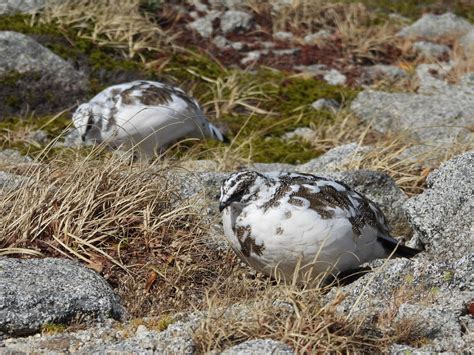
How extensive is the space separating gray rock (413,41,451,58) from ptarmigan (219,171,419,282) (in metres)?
6.45

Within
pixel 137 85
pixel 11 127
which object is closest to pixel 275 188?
pixel 137 85

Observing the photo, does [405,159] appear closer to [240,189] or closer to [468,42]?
[240,189]

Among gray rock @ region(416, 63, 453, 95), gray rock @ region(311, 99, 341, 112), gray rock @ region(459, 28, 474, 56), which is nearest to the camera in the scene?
gray rock @ region(311, 99, 341, 112)

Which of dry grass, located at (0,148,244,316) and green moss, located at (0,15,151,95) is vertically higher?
dry grass, located at (0,148,244,316)

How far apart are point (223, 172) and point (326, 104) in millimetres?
2935

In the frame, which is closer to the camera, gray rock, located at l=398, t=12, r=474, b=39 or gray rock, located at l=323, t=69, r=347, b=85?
gray rock, located at l=323, t=69, r=347, b=85

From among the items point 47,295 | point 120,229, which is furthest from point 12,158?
point 47,295

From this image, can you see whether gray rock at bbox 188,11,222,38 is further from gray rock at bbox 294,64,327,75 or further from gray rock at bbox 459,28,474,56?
gray rock at bbox 459,28,474,56

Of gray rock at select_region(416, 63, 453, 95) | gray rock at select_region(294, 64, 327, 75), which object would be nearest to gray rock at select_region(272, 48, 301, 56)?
gray rock at select_region(294, 64, 327, 75)

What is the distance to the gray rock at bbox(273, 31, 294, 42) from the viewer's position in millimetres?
11492

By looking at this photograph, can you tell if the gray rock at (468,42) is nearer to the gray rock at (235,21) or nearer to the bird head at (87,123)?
the gray rock at (235,21)

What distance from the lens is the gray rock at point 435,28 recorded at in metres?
11.9

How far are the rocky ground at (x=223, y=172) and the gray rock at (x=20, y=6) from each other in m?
0.02

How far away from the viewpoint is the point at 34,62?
30.2ft
